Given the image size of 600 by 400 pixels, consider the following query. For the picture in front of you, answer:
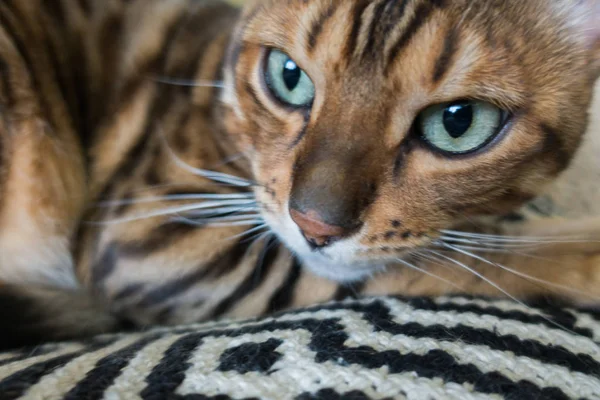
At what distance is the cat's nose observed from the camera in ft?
2.18

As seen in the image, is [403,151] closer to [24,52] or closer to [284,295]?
[284,295]

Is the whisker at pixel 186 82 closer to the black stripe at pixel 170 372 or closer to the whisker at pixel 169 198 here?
the whisker at pixel 169 198

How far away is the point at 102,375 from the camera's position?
1.78 feet

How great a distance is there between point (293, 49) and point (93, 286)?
52cm

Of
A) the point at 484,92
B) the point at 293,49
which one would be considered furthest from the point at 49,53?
the point at 484,92

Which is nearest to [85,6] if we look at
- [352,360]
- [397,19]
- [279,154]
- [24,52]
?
[24,52]

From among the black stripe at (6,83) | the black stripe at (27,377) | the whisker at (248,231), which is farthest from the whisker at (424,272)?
the black stripe at (6,83)

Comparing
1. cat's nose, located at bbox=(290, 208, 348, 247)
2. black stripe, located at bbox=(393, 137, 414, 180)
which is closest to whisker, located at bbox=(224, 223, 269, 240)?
cat's nose, located at bbox=(290, 208, 348, 247)

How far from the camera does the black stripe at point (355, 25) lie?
2.24 ft

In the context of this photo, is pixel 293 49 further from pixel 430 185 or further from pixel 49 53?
pixel 49 53

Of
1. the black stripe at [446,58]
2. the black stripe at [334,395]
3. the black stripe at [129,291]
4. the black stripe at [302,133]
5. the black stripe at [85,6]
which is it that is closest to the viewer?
the black stripe at [334,395]

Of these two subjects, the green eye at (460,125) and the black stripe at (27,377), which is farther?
the green eye at (460,125)

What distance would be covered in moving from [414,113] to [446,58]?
0.08 meters

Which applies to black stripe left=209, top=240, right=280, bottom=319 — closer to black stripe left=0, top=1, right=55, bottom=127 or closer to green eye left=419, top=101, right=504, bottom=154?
green eye left=419, top=101, right=504, bottom=154
